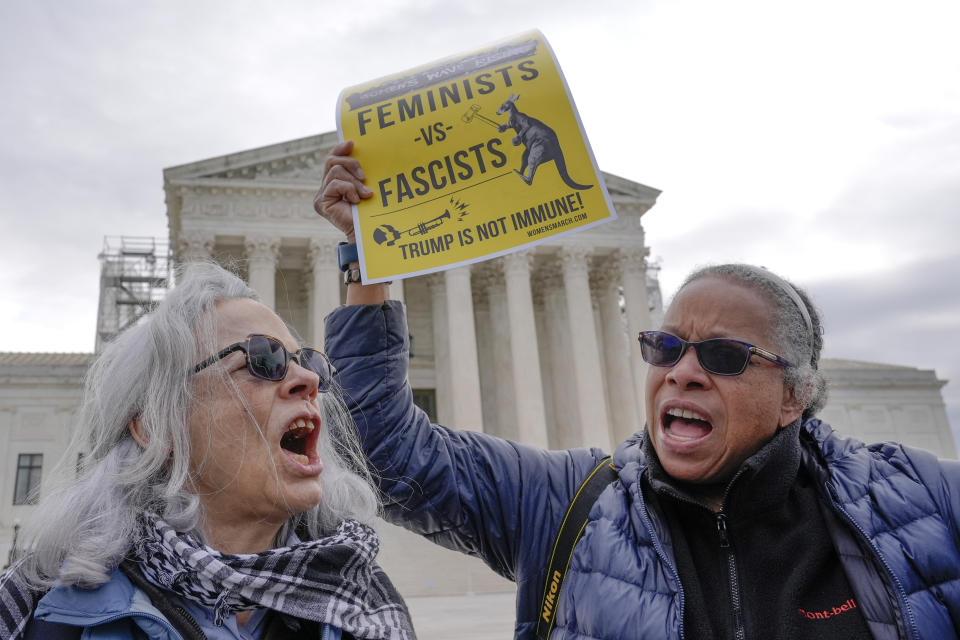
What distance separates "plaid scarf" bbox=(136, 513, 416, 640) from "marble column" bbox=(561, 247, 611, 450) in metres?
28.4

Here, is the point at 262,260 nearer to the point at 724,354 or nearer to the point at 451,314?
the point at 451,314

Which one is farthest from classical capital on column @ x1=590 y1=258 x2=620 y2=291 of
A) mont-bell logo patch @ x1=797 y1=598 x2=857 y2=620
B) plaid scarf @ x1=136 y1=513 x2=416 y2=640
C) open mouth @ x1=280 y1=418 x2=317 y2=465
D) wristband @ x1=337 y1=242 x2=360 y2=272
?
plaid scarf @ x1=136 y1=513 x2=416 y2=640

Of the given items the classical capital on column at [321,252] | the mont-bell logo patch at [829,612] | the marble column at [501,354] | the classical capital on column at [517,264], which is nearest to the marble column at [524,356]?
the classical capital on column at [517,264]

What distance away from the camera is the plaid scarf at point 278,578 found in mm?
2156

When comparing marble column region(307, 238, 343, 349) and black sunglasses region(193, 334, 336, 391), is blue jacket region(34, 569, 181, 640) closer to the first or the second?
black sunglasses region(193, 334, 336, 391)

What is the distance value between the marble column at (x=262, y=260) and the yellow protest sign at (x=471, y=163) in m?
26.5

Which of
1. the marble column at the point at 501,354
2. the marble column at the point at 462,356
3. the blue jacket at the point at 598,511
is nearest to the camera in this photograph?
the blue jacket at the point at 598,511

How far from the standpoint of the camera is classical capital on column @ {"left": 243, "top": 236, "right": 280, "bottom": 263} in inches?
1161

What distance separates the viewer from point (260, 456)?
8.05ft

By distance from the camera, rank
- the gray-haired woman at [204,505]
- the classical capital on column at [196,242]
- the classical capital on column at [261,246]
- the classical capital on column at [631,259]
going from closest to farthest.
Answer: the gray-haired woman at [204,505], the classical capital on column at [196,242], the classical capital on column at [261,246], the classical capital on column at [631,259]

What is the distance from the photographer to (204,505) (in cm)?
248

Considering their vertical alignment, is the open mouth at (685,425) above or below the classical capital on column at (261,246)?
below

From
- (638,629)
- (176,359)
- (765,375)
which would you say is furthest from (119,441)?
(765,375)

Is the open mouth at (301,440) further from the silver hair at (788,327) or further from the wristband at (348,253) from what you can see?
the silver hair at (788,327)
